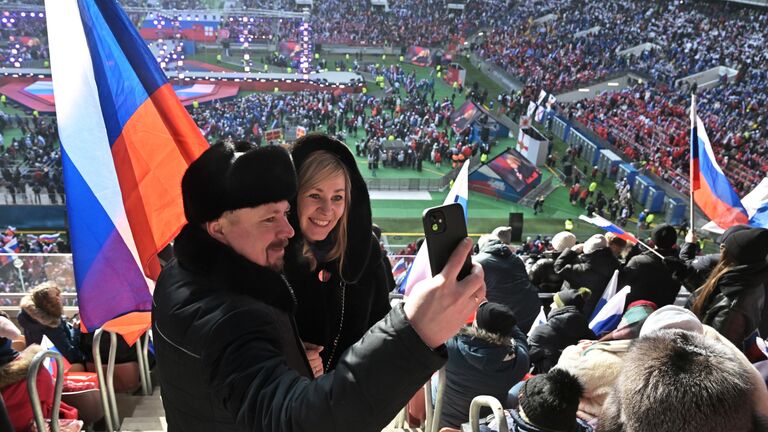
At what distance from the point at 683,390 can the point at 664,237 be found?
413 centimetres

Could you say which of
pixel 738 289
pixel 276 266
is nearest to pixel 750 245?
pixel 738 289

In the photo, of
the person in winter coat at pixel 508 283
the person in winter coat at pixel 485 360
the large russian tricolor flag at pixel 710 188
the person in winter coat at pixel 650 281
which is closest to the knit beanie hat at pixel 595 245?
the person in winter coat at pixel 650 281

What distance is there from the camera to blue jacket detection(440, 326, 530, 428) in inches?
114

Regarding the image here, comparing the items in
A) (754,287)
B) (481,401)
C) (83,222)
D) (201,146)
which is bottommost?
(754,287)

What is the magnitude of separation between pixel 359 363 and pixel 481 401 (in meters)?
1.23

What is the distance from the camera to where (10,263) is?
18.0 feet

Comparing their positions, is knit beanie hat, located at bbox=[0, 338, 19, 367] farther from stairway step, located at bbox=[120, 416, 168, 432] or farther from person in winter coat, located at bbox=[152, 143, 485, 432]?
person in winter coat, located at bbox=[152, 143, 485, 432]

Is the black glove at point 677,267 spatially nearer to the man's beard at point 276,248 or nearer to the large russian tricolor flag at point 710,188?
the large russian tricolor flag at point 710,188

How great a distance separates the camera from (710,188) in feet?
22.2

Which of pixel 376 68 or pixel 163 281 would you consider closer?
pixel 163 281

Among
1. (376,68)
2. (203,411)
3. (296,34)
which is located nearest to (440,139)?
(376,68)

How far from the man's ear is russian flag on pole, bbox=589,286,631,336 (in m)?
3.08

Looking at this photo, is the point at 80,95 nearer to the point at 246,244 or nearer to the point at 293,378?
the point at 246,244

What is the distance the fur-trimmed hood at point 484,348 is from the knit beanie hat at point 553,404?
743 millimetres
